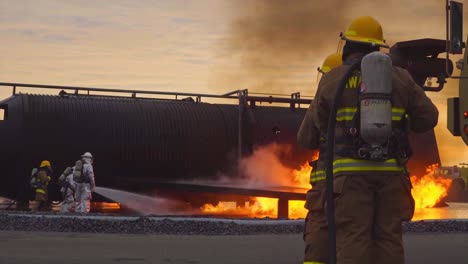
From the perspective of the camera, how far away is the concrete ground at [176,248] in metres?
9.76

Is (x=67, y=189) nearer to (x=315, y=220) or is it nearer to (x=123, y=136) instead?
(x=123, y=136)

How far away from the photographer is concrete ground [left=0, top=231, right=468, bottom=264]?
32.0ft

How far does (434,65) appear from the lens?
29.7ft

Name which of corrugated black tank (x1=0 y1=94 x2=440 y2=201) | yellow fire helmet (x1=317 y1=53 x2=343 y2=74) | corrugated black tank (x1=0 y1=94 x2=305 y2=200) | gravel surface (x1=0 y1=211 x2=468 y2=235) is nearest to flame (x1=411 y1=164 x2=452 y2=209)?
corrugated black tank (x1=0 y1=94 x2=440 y2=201)

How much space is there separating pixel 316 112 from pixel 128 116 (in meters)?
20.3

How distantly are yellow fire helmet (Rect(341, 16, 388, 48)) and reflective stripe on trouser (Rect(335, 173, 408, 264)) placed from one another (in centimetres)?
98

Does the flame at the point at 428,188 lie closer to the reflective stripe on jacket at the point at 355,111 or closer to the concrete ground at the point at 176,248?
the concrete ground at the point at 176,248

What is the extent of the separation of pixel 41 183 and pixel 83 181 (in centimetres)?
145

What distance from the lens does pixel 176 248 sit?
1135cm

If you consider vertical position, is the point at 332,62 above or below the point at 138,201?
above

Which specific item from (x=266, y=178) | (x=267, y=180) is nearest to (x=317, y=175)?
(x=266, y=178)

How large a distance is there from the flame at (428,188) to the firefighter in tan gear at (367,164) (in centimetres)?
2443

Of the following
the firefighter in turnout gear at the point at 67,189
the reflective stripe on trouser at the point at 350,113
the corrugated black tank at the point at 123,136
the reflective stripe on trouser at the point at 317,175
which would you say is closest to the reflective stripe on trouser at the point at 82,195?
the firefighter in turnout gear at the point at 67,189

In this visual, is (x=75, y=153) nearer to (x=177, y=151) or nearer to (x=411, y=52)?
(x=177, y=151)
